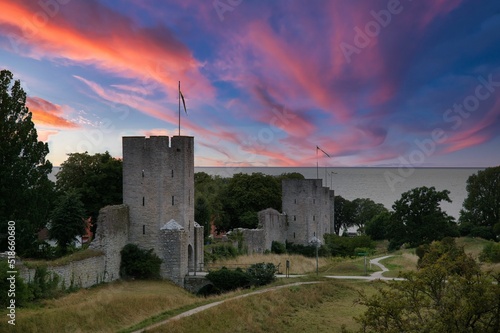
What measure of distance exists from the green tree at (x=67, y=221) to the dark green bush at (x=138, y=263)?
3434 mm

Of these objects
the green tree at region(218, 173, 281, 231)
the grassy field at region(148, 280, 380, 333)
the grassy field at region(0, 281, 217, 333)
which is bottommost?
the grassy field at region(148, 280, 380, 333)

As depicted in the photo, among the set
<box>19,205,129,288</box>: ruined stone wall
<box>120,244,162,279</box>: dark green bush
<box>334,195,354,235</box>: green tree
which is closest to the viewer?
<box>19,205,129,288</box>: ruined stone wall

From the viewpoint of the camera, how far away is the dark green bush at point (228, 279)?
1309 inches

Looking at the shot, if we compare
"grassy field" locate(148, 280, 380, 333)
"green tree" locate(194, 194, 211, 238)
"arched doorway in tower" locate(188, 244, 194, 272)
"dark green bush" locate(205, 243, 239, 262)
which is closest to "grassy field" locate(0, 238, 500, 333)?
"grassy field" locate(148, 280, 380, 333)

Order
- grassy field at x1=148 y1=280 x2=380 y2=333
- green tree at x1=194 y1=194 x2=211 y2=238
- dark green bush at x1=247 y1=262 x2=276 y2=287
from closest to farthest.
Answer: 1. grassy field at x1=148 y1=280 x2=380 y2=333
2. dark green bush at x1=247 y1=262 x2=276 y2=287
3. green tree at x1=194 y1=194 x2=211 y2=238

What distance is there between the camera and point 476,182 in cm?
7369

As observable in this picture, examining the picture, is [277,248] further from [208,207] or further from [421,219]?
[421,219]

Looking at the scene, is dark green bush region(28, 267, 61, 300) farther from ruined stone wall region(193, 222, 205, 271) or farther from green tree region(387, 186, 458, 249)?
green tree region(387, 186, 458, 249)

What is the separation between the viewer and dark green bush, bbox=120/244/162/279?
3366 centimetres

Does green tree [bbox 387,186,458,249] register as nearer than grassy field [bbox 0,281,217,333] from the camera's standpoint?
No

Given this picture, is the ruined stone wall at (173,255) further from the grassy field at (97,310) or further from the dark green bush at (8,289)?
the dark green bush at (8,289)

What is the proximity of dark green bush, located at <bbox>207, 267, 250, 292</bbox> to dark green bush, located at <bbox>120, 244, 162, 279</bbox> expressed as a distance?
3799 millimetres

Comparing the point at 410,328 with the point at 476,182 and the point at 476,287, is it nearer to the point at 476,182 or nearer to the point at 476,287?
the point at 476,287

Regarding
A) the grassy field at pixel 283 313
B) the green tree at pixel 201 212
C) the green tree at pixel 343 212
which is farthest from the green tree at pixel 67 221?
the green tree at pixel 343 212
